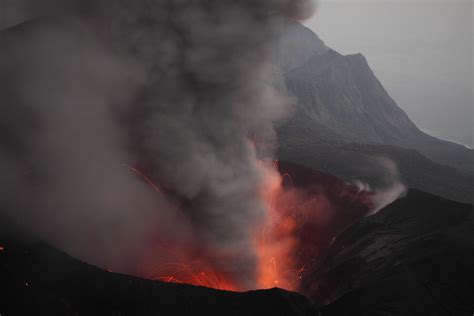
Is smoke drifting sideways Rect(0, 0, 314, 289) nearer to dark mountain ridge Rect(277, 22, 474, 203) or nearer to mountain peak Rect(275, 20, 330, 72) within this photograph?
dark mountain ridge Rect(277, 22, 474, 203)

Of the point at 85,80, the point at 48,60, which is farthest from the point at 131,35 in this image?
the point at 48,60

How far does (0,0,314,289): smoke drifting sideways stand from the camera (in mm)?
21578

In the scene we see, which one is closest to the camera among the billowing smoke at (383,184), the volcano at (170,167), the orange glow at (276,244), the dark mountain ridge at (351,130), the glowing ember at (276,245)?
the volcano at (170,167)

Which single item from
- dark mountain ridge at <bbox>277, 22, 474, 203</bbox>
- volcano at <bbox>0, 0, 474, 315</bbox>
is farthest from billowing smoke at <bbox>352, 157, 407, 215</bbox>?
dark mountain ridge at <bbox>277, 22, 474, 203</bbox>

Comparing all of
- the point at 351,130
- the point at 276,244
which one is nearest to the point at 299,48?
the point at 351,130

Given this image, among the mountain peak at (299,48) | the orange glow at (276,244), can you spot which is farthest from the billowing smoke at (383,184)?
Answer: the mountain peak at (299,48)

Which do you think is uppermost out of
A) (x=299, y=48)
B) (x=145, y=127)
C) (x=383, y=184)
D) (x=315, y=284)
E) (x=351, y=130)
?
(x=299, y=48)

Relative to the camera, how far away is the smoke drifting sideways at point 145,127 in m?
21.6

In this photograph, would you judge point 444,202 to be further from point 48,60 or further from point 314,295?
point 48,60

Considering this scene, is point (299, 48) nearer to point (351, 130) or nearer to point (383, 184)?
point (351, 130)

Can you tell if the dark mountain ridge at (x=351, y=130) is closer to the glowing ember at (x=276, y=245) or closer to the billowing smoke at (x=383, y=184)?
the billowing smoke at (x=383, y=184)

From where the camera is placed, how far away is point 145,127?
2317 centimetres

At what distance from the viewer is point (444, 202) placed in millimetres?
23172

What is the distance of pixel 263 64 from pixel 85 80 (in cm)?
1163
